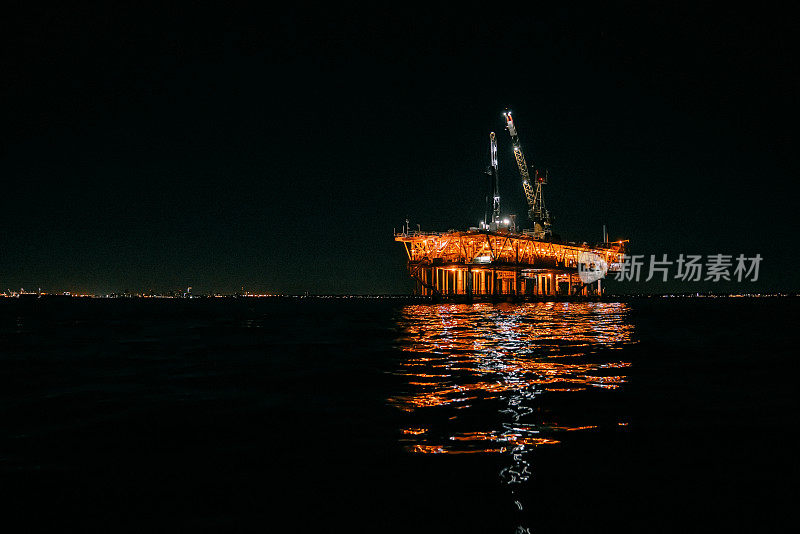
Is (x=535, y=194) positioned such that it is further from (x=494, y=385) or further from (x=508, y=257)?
(x=494, y=385)

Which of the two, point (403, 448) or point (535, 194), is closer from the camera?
point (403, 448)

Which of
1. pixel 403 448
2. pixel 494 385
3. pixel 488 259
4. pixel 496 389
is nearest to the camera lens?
pixel 403 448

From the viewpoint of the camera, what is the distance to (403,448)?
7867 millimetres

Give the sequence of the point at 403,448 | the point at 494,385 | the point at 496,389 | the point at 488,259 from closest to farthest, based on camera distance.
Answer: the point at 403,448
the point at 496,389
the point at 494,385
the point at 488,259

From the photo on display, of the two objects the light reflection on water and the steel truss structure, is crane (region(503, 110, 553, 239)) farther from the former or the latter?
the light reflection on water

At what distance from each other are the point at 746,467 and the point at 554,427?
2.78 metres

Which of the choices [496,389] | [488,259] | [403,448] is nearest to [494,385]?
[496,389]

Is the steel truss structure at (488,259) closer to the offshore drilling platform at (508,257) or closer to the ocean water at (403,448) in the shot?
the offshore drilling platform at (508,257)

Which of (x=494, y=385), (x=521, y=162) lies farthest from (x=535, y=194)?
(x=494, y=385)

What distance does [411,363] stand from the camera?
706 inches

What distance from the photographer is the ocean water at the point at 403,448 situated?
18.7ft

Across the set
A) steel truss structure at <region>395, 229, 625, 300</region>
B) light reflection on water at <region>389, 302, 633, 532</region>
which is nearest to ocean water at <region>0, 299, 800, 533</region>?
light reflection on water at <region>389, 302, 633, 532</region>

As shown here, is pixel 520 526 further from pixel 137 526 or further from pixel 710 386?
pixel 710 386

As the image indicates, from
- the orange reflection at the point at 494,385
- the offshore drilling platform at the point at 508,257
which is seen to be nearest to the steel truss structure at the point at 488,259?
A: the offshore drilling platform at the point at 508,257
